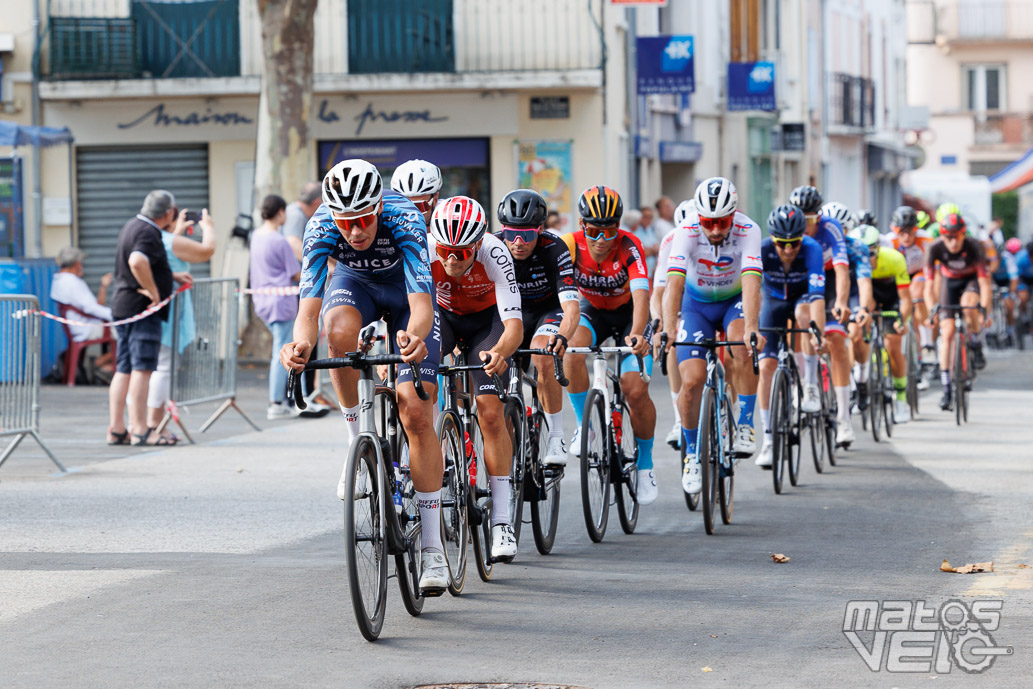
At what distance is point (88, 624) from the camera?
723cm

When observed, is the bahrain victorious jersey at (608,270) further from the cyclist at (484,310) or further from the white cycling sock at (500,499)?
the white cycling sock at (500,499)

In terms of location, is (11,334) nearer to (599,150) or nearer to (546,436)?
(546,436)

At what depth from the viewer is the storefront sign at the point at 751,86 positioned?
112 feet

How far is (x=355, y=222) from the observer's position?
7.24 meters

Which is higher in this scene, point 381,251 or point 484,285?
point 381,251

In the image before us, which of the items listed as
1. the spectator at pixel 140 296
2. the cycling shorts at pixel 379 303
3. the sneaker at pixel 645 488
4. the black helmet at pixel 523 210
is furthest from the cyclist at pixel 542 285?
the spectator at pixel 140 296

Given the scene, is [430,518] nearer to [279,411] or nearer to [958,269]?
[279,411]

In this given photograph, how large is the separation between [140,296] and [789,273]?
5.06 metres

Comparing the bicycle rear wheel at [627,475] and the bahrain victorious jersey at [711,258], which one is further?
the bahrain victorious jersey at [711,258]

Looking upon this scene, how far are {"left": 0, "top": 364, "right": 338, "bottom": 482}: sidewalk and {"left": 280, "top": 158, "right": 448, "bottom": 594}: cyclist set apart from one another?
5.30m

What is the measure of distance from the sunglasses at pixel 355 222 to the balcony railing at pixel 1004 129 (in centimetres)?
6042

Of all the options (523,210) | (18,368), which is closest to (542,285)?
(523,210)

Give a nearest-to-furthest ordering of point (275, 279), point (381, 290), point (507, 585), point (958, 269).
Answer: point (381, 290)
point (507, 585)
point (275, 279)
point (958, 269)

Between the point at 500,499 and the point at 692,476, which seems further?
the point at 692,476
